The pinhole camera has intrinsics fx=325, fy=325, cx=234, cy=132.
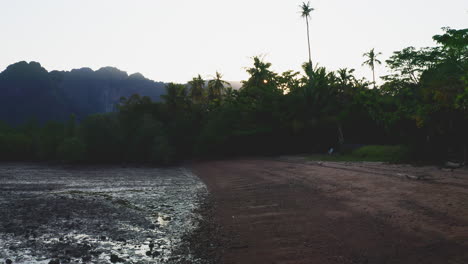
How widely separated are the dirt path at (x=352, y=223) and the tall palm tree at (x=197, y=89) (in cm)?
5104

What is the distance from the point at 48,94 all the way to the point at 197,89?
111m

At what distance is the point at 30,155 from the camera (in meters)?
58.1

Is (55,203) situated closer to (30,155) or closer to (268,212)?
(268,212)

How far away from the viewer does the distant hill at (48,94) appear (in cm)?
13912

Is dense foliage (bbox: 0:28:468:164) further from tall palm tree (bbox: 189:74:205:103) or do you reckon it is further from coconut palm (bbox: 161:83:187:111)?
tall palm tree (bbox: 189:74:205:103)

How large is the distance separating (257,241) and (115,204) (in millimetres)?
8361

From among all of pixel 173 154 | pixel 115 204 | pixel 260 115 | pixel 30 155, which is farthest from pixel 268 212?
pixel 30 155

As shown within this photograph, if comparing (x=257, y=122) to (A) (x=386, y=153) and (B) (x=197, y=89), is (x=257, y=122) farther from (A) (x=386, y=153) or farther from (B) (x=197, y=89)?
(B) (x=197, y=89)

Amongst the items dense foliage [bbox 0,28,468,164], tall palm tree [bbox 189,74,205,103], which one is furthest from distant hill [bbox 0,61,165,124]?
dense foliage [bbox 0,28,468,164]

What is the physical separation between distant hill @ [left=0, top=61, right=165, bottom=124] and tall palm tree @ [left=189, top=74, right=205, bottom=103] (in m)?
55.5

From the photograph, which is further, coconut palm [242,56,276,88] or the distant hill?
the distant hill

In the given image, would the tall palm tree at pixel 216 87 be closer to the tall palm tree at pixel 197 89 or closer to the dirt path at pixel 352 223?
the tall palm tree at pixel 197 89

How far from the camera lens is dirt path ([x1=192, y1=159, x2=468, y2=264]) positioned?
6.10 metres

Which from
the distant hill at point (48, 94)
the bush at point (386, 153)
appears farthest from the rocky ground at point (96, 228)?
the distant hill at point (48, 94)
